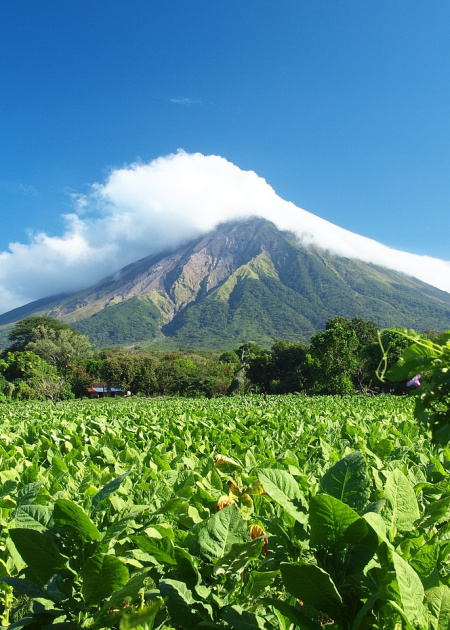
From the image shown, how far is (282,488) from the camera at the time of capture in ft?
5.24

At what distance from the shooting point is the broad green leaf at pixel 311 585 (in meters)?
1.30

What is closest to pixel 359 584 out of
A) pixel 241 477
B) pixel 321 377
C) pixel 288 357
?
pixel 241 477

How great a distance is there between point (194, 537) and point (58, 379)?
5701 cm

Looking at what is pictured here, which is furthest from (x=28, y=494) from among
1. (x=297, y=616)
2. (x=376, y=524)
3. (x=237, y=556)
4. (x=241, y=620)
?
(x=376, y=524)

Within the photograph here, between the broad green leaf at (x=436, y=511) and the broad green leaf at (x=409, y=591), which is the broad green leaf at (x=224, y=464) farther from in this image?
the broad green leaf at (x=409, y=591)

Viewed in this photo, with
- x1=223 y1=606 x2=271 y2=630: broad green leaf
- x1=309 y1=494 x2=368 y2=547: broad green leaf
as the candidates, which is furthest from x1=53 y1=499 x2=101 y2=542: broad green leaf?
x1=309 y1=494 x2=368 y2=547: broad green leaf

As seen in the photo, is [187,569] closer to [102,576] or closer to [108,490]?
[102,576]

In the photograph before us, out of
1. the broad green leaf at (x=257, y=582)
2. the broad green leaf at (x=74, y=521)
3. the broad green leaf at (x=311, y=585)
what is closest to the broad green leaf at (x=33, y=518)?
the broad green leaf at (x=74, y=521)

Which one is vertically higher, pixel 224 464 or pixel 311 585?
pixel 311 585

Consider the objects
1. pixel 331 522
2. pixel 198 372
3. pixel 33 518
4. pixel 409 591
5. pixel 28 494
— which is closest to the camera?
pixel 409 591

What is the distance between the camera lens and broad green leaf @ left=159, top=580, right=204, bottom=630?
1.46m

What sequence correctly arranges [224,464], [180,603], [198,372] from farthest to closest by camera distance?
[198,372]
[224,464]
[180,603]

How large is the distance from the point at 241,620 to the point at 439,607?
2.02ft

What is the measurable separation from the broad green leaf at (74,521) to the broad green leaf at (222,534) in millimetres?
411
